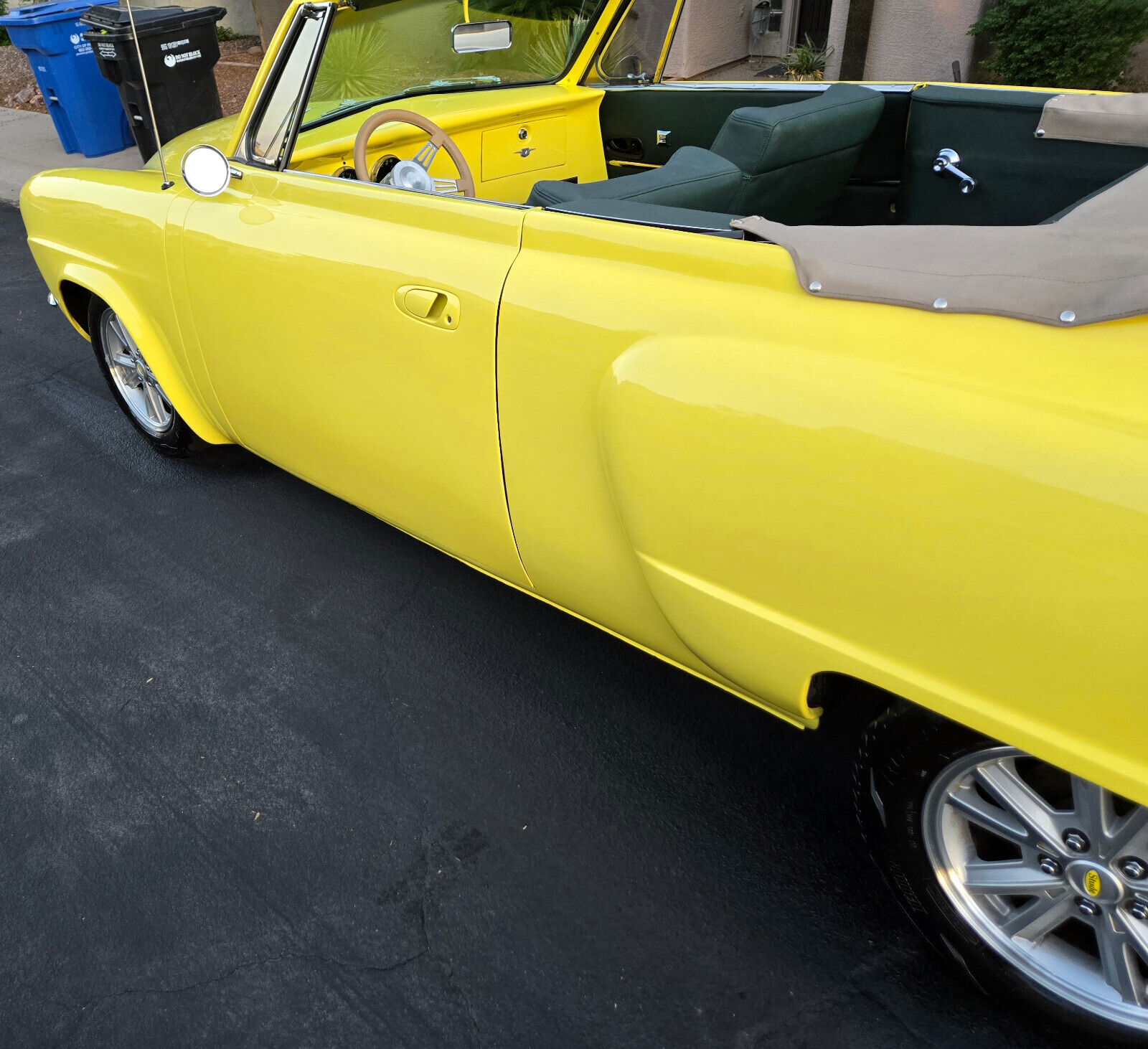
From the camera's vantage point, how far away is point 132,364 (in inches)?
137

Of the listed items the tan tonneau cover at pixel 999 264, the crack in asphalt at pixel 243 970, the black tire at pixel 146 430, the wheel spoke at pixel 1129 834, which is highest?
the tan tonneau cover at pixel 999 264

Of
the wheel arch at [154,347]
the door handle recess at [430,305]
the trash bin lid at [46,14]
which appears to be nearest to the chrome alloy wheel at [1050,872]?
the door handle recess at [430,305]

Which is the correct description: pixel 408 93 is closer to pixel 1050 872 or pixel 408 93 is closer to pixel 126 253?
pixel 126 253

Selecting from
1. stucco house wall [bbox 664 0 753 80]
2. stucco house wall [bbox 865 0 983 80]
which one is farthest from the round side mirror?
stucco house wall [bbox 664 0 753 80]

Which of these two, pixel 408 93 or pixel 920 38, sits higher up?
pixel 408 93

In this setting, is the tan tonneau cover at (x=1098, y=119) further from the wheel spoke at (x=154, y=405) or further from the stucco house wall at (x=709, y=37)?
the stucco house wall at (x=709, y=37)

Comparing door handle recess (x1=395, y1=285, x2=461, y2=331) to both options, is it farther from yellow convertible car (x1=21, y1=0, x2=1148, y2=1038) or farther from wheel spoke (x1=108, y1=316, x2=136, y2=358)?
wheel spoke (x1=108, y1=316, x2=136, y2=358)

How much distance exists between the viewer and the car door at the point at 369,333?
6.59ft

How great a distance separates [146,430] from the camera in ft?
11.9

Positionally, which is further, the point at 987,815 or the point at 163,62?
the point at 163,62

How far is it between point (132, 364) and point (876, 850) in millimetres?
3056

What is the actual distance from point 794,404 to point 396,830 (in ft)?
4.55

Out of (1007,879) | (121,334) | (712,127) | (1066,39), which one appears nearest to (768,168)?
(712,127)

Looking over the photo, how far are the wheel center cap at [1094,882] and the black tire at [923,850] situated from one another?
203mm
